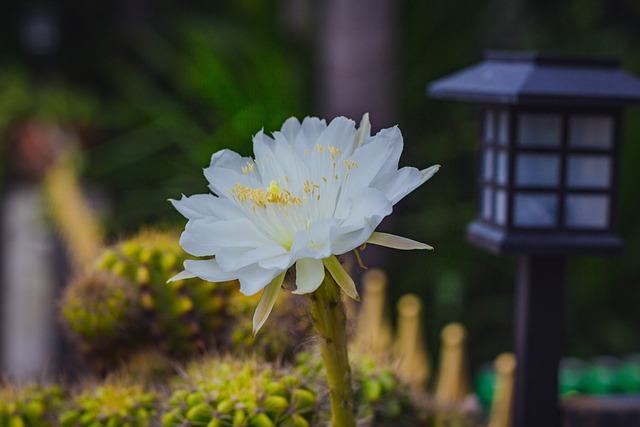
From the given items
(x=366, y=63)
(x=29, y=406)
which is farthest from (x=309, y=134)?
(x=366, y=63)

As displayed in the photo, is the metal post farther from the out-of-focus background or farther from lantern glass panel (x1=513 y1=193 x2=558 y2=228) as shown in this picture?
the out-of-focus background

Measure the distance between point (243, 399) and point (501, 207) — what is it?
57cm

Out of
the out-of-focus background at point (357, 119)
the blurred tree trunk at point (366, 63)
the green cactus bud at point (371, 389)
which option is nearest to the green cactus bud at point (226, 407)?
the green cactus bud at point (371, 389)

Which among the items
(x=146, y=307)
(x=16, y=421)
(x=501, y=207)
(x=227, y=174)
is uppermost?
(x=227, y=174)

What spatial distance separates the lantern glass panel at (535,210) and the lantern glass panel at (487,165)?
9 centimetres

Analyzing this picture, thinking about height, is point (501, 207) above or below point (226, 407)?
above

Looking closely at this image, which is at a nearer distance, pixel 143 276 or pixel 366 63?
pixel 143 276

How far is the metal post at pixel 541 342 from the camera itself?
1.29 meters

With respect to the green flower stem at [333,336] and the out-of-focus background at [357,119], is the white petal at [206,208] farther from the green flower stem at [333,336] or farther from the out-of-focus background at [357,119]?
the out-of-focus background at [357,119]

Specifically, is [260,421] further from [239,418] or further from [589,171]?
[589,171]

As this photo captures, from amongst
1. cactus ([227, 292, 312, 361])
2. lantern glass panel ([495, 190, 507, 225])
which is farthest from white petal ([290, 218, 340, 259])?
lantern glass panel ([495, 190, 507, 225])

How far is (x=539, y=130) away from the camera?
128cm

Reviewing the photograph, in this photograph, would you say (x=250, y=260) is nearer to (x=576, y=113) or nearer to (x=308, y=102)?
(x=576, y=113)

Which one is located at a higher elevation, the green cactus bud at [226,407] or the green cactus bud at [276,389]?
the green cactus bud at [276,389]
